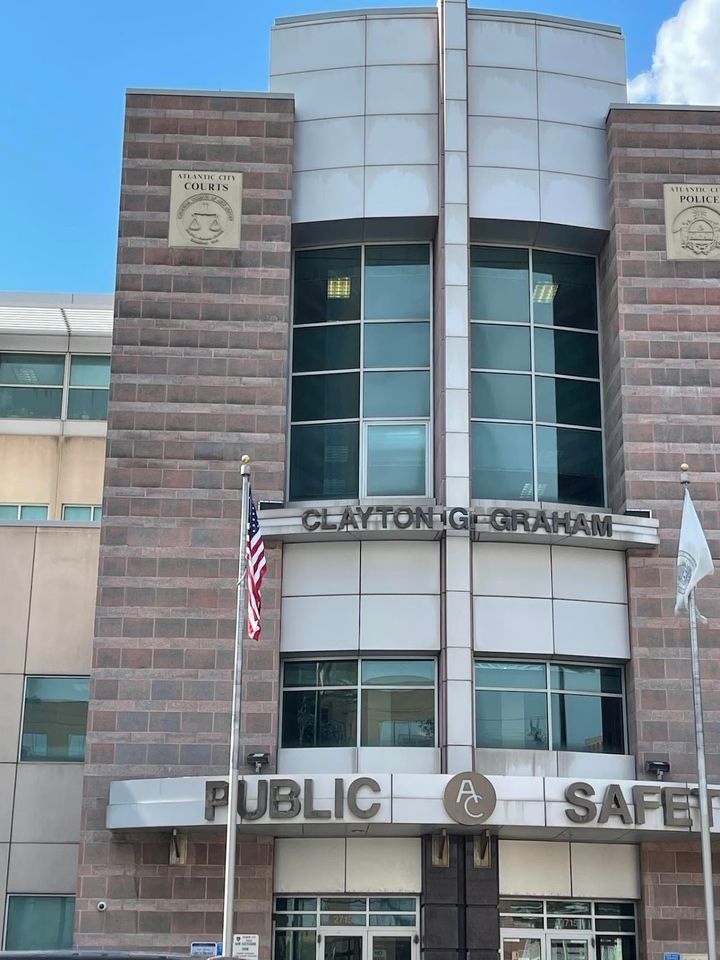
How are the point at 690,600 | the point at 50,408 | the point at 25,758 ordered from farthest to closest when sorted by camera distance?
the point at 50,408 → the point at 25,758 → the point at 690,600

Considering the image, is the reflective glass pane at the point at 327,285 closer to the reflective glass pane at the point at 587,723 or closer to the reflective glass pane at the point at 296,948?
the reflective glass pane at the point at 587,723

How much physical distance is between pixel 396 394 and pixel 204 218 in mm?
5414

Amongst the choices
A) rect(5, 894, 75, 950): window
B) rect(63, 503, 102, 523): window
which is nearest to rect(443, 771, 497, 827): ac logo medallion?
rect(5, 894, 75, 950): window

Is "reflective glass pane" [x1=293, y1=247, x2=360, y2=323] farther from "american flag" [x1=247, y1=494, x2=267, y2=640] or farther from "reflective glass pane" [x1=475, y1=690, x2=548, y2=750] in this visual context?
"reflective glass pane" [x1=475, y1=690, x2=548, y2=750]

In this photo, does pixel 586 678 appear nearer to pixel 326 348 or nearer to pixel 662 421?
pixel 662 421

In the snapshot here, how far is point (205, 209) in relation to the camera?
28.4 meters

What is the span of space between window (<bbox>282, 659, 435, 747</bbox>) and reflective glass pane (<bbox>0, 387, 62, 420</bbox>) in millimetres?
13125

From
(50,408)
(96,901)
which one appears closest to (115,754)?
(96,901)

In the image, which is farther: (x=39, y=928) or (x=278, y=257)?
(x=278, y=257)

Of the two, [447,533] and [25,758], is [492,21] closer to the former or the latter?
[447,533]

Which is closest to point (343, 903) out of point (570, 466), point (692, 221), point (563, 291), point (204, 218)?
point (570, 466)

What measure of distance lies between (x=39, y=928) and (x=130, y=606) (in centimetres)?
652

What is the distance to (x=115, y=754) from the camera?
25.2m

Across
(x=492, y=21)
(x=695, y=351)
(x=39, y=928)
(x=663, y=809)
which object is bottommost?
(x=39, y=928)
